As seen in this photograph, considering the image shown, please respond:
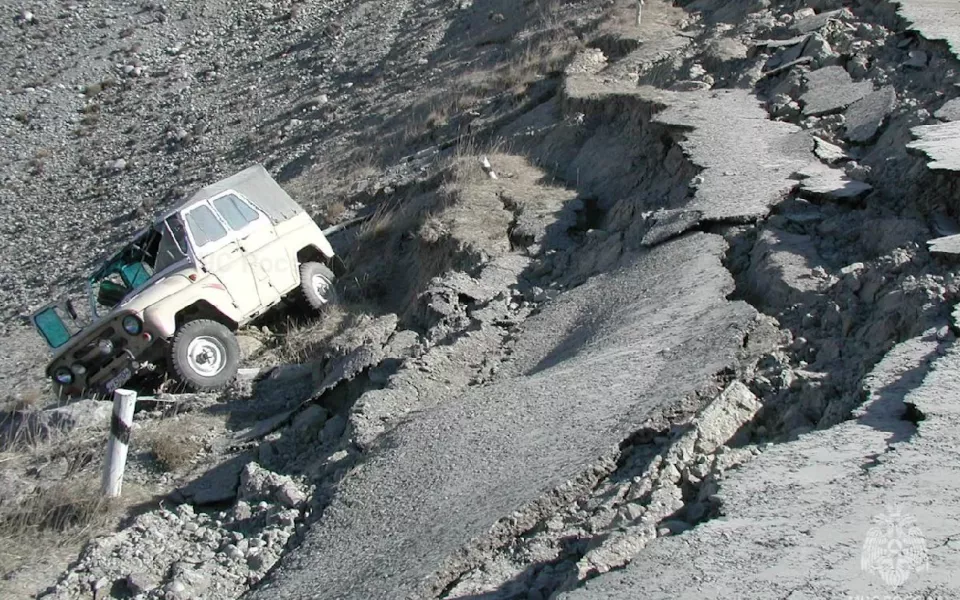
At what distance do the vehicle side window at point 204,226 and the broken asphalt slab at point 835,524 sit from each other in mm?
7102

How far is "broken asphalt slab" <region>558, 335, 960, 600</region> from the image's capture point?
3656 mm

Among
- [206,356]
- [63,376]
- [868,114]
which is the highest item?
[868,114]

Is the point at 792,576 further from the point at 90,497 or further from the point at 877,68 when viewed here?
the point at 877,68

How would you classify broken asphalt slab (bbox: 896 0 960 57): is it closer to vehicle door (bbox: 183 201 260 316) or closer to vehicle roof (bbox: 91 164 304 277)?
vehicle roof (bbox: 91 164 304 277)

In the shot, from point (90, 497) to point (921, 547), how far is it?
5188mm

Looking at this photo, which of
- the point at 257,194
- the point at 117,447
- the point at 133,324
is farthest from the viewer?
the point at 257,194

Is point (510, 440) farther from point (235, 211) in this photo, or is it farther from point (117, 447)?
point (235, 211)

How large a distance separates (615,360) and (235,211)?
5.73 meters

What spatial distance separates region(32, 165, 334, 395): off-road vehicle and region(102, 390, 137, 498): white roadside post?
8.43 feet

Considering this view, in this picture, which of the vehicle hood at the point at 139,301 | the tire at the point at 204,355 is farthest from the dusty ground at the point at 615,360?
the vehicle hood at the point at 139,301

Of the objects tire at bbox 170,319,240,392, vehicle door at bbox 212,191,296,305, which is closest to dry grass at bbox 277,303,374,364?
vehicle door at bbox 212,191,296,305

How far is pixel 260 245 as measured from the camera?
35.7ft

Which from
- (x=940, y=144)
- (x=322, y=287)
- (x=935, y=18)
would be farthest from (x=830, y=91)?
(x=322, y=287)

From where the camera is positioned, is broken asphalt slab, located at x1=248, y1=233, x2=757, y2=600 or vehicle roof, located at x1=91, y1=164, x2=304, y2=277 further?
vehicle roof, located at x1=91, y1=164, x2=304, y2=277
